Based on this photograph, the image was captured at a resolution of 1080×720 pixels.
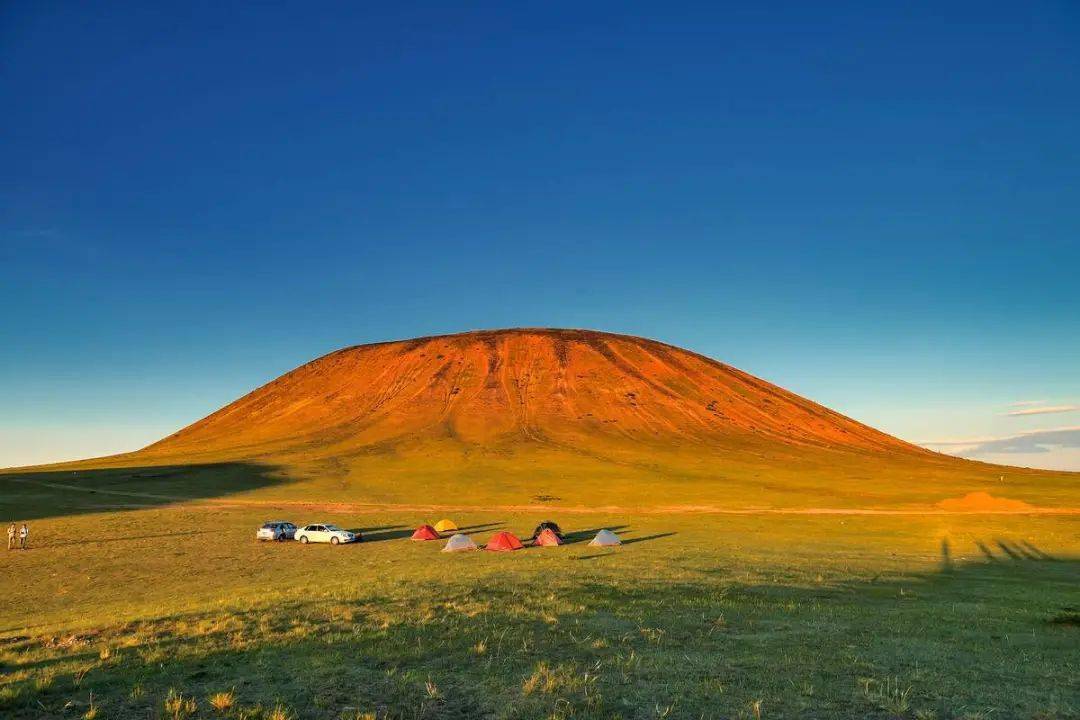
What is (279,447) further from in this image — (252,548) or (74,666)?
(74,666)

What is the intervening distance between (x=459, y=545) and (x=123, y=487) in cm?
6929

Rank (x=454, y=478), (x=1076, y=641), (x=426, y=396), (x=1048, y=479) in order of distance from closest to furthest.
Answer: (x=1076, y=641)
(x=454, y=478)
(x=1048, y=479)
(x=426, y=396)

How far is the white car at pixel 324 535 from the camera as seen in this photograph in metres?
53.3

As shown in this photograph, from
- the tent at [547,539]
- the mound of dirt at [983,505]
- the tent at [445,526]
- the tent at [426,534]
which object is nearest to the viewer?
the tent at [547,539]

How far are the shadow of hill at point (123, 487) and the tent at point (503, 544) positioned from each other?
157 ft

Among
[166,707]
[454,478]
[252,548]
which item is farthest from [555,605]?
[454,478]

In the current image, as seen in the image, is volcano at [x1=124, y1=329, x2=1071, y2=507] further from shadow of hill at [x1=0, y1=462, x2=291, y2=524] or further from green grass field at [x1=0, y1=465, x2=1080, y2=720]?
green grass field at [x1=0, y1=465, x2=1080, y2=720]

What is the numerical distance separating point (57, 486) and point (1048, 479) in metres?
158

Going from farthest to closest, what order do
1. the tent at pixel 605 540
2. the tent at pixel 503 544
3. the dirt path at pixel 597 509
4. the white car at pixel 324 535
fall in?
the dirt path at pixel 597 509, the white car at pixel 324 535, the tent at pixel 605 540, the tent at pixel 503 544

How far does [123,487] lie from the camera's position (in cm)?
9156

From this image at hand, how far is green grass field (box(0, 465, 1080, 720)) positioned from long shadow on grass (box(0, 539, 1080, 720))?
0.27ft

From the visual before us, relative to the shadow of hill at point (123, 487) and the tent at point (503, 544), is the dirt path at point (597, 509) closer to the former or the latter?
the shadow of hill at point (123, 487)

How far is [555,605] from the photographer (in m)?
24.3

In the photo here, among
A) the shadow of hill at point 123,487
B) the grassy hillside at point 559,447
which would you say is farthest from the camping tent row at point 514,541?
the shadow of hill at point 123,487
